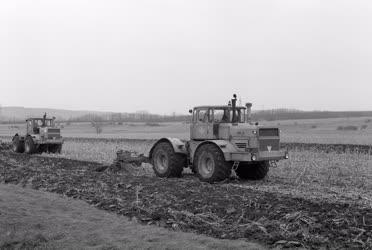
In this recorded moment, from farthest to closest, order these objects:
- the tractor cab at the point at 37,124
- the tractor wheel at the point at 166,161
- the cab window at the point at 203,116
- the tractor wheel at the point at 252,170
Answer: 1. the tractor cab at the point at 37,124
2. the tractor wheel at the point at 166,161
3. the tractor wheel at the point at 252,170
4. the cab window at the point at 203,116

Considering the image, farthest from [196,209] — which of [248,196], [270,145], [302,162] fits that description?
[302,162]

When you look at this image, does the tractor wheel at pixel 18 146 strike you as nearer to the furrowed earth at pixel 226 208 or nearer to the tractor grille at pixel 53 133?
the tractor grille at pixel 53 133

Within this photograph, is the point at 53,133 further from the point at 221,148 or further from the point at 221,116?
the point at 221,148

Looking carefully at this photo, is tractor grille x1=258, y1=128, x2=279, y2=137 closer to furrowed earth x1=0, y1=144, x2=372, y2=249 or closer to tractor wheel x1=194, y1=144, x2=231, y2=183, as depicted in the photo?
tractor wheel x1=194, y1=144, x2=231, y2=183

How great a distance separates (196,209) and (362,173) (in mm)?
8927

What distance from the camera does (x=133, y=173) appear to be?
19.7 metres

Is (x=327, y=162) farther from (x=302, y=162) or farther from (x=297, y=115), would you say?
(x=297, y=115)

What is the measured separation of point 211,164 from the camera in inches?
652

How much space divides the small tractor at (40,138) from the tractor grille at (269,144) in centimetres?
1762

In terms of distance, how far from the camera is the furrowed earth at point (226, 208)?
9266mm

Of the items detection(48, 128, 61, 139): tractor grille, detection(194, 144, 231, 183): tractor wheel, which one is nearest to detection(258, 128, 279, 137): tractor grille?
Answer: detection(194, 144, 231, 183): tractor wheel

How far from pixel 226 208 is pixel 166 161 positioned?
662cm

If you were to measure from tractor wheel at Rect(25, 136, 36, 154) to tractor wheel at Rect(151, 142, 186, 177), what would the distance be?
580 inches

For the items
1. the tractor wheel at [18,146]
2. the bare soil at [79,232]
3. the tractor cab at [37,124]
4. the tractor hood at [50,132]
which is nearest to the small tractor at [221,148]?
the bare soil at [79,232]
